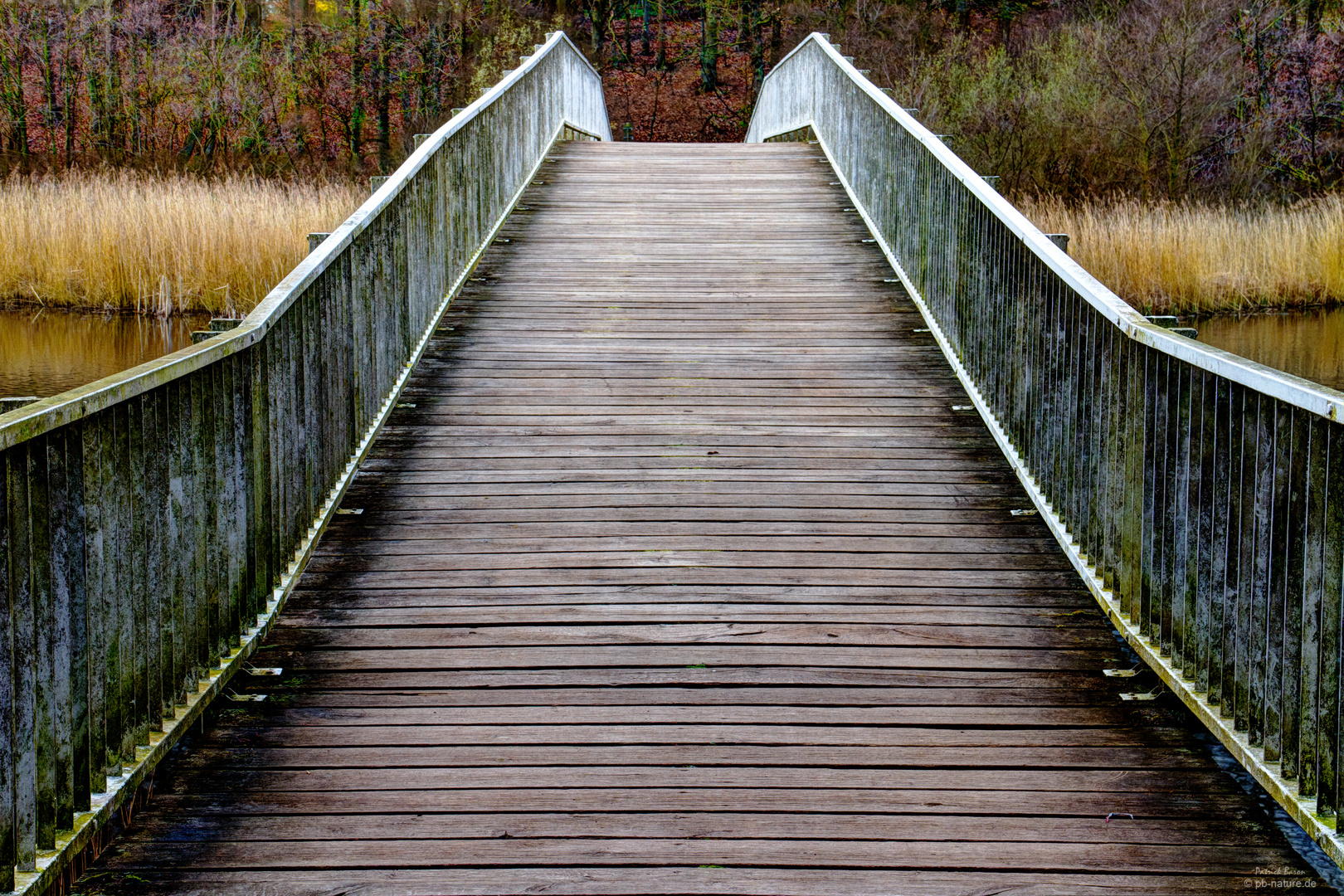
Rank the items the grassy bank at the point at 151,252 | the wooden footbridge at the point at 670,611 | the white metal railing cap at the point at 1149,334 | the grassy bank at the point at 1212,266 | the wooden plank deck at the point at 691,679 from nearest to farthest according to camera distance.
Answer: the white metal railing cap at the point at 1149,334, the wooden footbridge at the point at 670,611, the wooden plank deck at the point at 691,679, the grassy bank at the point at 151,252, the grassy bank at the point at 1212,266

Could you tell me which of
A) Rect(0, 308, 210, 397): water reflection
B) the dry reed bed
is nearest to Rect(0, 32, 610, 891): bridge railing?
Rect(0, 308, 210, 397): water reflection

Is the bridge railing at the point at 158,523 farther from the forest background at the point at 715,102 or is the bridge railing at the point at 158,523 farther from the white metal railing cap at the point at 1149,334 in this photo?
the forest background at the point at 715,102

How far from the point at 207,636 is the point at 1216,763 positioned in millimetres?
2773

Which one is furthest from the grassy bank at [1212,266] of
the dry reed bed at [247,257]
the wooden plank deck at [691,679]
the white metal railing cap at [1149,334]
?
the wooden plank deck at [691,679]

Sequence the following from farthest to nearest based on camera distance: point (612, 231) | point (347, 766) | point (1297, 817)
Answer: point (612, 231)
point (347, 766)
point (1297, 817)

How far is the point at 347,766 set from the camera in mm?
3559

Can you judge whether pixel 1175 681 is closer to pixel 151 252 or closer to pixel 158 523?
pixel 158 523

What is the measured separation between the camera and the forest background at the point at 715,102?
1531cm

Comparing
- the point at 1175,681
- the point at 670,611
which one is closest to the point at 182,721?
the point at 670,611

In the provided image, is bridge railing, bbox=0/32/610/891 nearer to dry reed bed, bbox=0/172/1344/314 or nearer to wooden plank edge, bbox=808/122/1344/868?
wooden plank edge, bbox=808/122/1344/868

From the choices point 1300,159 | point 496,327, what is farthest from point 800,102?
point 1300,159

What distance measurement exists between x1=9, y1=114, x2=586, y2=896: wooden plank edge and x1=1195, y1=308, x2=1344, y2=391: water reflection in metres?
9.59

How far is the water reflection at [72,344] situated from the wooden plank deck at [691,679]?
722 cm

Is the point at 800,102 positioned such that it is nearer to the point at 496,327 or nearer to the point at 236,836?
the point at 496,327
